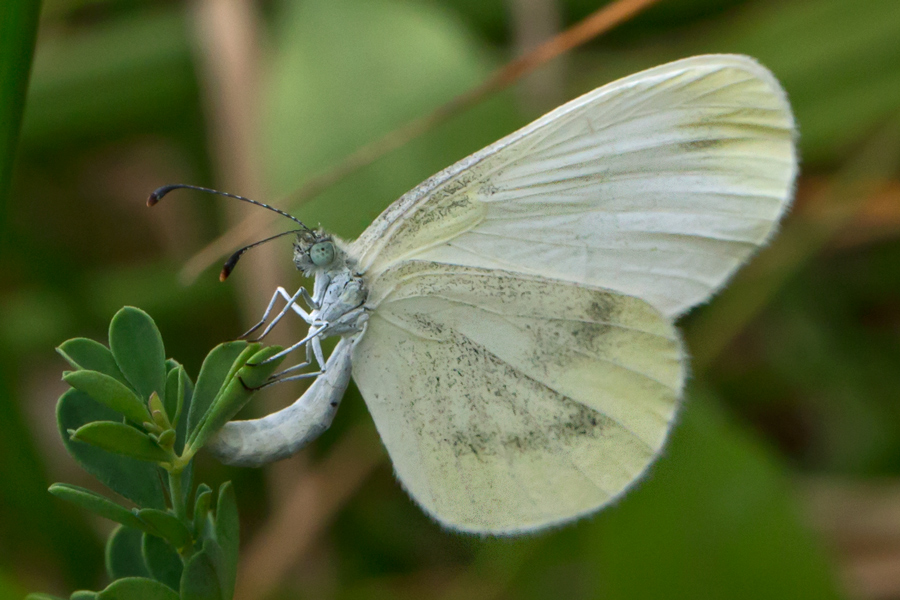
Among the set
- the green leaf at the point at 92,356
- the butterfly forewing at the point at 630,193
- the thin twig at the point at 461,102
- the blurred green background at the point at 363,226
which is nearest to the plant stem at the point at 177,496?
the green leaf at the point at 92,356

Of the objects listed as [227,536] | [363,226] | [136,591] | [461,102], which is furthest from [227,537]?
[363,226]

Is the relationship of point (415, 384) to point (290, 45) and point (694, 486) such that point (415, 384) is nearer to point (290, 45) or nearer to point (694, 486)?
point (694, 486)

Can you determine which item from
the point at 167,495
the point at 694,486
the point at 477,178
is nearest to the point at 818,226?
the point at 694,486

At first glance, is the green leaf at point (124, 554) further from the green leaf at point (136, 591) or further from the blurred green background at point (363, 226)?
the blurred green background at point (363, 226)

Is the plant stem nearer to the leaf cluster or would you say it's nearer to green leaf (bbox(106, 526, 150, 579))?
the leaf cluster

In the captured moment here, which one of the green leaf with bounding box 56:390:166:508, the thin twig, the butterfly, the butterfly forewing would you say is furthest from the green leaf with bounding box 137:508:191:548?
the thin twig

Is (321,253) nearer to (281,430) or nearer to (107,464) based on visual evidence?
(281,430)
